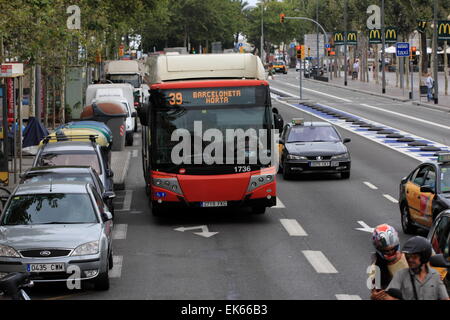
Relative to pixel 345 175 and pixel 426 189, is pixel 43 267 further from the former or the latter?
pixel 345 175

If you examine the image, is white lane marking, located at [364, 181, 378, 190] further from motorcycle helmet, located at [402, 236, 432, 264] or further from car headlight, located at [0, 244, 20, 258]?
motorcycle helmet, located at [402, 236, 432, 264]

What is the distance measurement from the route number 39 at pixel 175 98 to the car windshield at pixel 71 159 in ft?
7.34

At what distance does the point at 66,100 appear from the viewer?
51531mm

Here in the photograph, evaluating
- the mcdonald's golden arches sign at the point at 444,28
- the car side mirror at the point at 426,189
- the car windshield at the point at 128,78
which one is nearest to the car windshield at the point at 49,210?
the car side mirror at the point at 426,189

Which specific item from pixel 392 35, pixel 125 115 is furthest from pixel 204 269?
pixel 392 35

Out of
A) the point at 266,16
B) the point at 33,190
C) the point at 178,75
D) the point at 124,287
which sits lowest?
the point at 124,287

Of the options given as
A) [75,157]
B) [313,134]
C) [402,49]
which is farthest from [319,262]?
[402,49]

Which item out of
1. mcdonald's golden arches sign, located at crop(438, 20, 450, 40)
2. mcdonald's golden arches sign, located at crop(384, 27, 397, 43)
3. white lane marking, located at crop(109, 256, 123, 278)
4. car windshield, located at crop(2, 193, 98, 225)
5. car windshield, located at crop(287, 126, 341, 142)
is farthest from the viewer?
mcdonald's golden arches sign, located at crop(384, 27, 397, 43)

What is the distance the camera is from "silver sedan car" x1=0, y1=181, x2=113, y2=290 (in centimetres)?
1414

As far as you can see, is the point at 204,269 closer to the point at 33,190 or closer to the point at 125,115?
the point at 33,190

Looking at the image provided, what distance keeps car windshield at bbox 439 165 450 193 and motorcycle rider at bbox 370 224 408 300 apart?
8.22 metres

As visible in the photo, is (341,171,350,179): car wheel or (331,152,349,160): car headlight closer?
(331,152,349,160): car headlight

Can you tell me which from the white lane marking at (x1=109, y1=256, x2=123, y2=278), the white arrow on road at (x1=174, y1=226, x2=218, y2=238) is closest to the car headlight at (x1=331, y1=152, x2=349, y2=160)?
the white arrow on road at (x1=174, y1=226, x2=218, y2=238)

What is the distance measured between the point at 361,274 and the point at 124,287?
3518 mm
